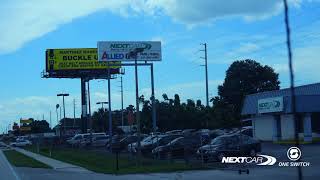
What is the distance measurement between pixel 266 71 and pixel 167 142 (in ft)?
224

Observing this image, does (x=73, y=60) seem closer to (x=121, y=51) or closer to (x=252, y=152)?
(x=121, y=51)

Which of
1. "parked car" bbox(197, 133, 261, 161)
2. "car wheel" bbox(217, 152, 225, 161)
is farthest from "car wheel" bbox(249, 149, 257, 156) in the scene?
"car wheel" bbox(217, 152, 225, 161)

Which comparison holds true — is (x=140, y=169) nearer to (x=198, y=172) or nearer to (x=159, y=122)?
(x=198, y=172)

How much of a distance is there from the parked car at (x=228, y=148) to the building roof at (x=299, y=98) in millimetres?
12451

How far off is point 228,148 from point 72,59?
68.7 metres

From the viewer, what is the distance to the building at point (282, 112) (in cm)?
5038

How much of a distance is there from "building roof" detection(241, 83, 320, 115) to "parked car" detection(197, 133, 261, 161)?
490 inches

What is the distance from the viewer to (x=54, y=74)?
99750 millimetres

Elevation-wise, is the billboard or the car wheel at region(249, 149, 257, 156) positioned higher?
the billboard

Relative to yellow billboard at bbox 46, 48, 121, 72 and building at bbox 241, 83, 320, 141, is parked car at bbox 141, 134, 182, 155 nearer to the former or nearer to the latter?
building at bbox 241, 83, 320, 141

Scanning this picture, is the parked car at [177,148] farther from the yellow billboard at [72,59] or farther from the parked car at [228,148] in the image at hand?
the yellow billboard at [72,59]

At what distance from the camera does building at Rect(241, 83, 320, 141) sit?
50.4 meters

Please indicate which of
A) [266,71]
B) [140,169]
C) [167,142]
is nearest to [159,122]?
[266,71]

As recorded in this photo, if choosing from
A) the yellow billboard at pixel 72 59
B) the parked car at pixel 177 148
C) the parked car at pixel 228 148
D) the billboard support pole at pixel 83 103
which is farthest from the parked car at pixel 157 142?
the billboard support pole at pixel 83 103
